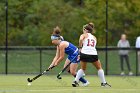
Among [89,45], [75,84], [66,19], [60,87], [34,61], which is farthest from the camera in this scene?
[66,19]

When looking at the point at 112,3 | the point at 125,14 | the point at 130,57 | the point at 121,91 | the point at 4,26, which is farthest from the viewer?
the point at 125,14

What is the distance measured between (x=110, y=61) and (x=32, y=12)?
7.25 m

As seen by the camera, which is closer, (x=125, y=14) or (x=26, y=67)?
(x=26, y=67)

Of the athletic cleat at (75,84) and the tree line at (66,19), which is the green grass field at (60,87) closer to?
the athletic cleat at (75,84)

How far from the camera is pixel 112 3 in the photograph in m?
33.9

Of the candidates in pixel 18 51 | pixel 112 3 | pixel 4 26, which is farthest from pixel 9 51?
pixel 112 3

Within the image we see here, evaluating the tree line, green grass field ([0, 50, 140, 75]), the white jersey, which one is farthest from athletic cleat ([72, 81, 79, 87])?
the tree line

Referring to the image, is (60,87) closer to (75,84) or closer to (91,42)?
(75,84)

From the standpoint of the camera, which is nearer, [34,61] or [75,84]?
[75,84]

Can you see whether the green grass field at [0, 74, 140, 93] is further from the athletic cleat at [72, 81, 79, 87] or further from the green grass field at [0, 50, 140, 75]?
the green grass field at [0, 50, 140, 75]

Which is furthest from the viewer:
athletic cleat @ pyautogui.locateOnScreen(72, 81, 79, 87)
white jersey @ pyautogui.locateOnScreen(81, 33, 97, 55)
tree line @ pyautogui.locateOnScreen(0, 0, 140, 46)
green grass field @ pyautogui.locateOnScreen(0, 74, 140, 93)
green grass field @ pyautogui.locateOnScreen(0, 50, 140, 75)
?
tree line @ pyautogui.locateOnScreen(0, 0, 140, 46)

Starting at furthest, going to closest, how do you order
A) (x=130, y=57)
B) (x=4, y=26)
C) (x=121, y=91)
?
(x=4, y=26)
(x=130, y=57)
(x=121, y=91)

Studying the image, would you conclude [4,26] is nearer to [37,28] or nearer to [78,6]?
[37,28]

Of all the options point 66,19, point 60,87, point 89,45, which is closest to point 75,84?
point 60,87
